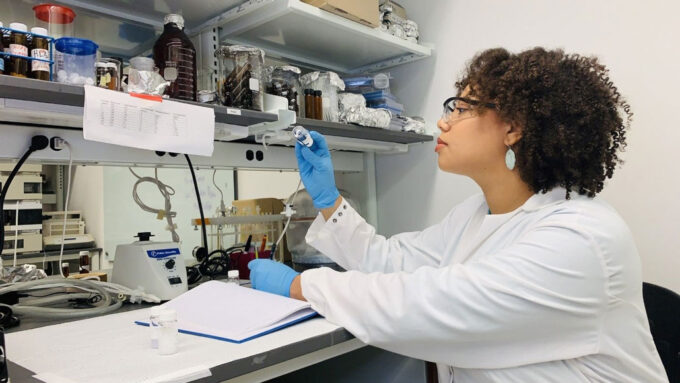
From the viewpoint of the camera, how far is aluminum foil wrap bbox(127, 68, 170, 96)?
1086 mm

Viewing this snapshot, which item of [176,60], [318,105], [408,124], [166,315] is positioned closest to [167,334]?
[166,315]

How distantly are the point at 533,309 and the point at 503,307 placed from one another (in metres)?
0.05

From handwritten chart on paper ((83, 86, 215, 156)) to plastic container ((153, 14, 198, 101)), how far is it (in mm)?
87

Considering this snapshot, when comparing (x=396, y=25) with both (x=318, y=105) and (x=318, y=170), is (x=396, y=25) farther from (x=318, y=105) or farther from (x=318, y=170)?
(x=318, y=170)

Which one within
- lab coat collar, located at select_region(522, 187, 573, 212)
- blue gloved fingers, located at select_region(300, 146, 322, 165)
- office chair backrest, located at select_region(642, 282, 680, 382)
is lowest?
office chair backrest, located at select_region(642, 282, 680, 382)

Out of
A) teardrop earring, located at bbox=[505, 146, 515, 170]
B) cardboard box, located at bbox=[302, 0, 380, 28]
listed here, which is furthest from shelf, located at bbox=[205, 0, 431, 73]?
teardrop earring, located at bbox=[505, 146, 515, 170]

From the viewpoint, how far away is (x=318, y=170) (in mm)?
1344

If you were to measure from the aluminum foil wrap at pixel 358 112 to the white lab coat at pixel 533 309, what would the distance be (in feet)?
2.39

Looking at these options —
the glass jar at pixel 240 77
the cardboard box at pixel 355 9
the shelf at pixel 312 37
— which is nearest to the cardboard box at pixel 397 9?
the shelf at pixel 312 37

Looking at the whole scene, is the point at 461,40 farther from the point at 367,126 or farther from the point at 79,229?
the point at 79,229

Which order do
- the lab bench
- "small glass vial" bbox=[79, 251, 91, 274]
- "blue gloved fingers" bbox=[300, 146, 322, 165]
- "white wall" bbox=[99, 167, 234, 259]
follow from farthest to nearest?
1. "white wall" bbox=[99, 167, 234, 259]
2. "small glass vial" bbox=[79, 251, 91, 274]
3. "blue gloved fingers" bbox=[300, 146, 322, 165]
4. the lab bench

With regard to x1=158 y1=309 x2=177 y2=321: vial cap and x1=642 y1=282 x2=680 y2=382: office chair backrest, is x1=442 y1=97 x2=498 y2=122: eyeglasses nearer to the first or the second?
x1=642 y1=282 x2=680 y2=382: office chair backrest

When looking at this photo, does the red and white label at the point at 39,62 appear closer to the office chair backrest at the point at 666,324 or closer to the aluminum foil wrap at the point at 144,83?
the aluminum foil wrap at the point at 144,83

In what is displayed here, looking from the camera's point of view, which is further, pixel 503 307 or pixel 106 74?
pixel 106 74
